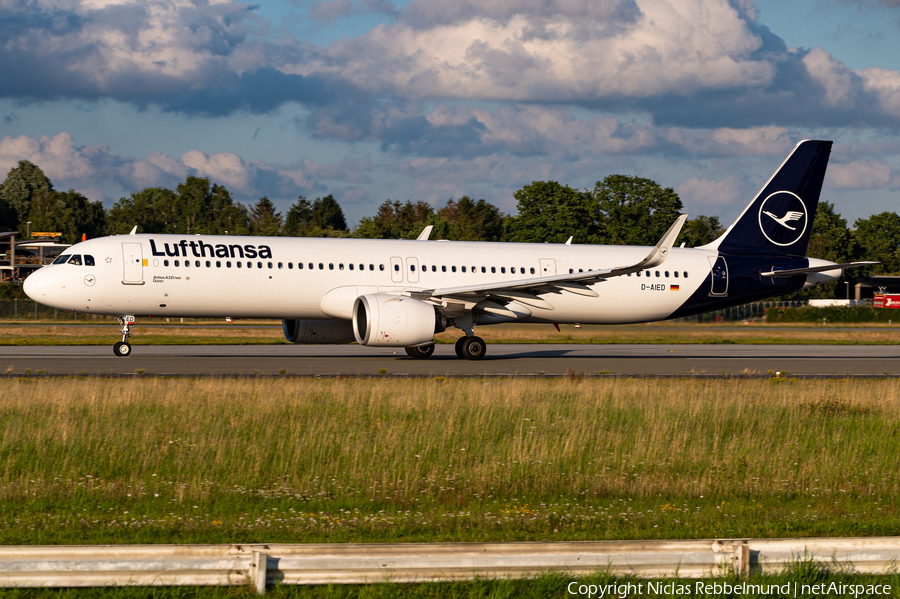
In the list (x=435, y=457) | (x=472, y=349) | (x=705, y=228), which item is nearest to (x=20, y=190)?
(x=705, y=228)

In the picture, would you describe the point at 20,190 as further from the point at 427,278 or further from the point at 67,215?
the point at 427,278

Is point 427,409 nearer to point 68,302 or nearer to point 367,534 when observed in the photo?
point 367,534

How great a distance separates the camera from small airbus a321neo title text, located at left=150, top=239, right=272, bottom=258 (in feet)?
82.9

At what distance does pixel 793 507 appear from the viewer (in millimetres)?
8820

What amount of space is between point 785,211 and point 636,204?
2642 inches

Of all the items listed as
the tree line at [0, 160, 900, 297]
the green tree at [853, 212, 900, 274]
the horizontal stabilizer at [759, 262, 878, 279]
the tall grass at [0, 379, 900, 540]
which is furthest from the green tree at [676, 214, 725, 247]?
the tall grass at [0, 379, 900, 540]

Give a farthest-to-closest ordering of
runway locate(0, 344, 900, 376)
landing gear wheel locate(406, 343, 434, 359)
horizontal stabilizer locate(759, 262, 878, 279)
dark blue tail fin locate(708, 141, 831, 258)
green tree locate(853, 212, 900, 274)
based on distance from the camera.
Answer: green tree locate(853, 212, 900, 274)
dark blue tail fin locate(708, 141, 831, 258)
horizontal stabilizer locate(759, 262, 878, 279)
landing gear wheel locate(406, 343, 434, 359)
runway locate(0, 344, 900, 376)

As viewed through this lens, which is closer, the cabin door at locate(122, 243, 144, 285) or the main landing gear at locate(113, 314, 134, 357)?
the cabin door at locate(122, 243, 144, 285)

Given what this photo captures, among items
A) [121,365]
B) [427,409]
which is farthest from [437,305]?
[427,409]

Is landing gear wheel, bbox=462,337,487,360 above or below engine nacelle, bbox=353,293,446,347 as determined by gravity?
below

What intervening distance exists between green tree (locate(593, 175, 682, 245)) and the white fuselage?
221 ft

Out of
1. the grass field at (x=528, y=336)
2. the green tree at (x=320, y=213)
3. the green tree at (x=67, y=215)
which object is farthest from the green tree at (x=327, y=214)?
the grass field at (x=528, y=336)

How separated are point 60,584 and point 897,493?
8416 mm

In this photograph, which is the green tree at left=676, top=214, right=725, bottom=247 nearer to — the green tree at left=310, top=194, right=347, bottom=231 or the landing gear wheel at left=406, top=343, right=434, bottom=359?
the green tree at left=310, top=194, right=347, bottom=231
